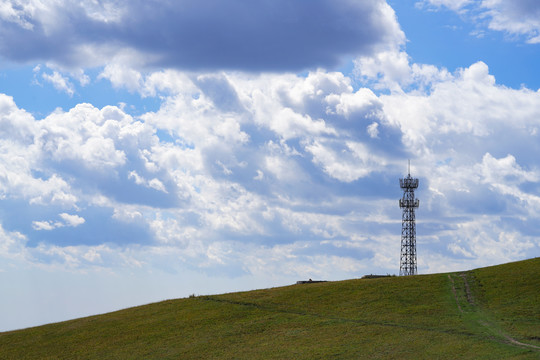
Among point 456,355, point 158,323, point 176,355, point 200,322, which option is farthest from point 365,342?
point 158,323

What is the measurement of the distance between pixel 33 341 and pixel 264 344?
31.9 meters

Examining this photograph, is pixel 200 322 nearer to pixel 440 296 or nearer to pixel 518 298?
pixel 440 296

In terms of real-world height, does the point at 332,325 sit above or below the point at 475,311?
below

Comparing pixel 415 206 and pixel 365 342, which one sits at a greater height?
pixel 415 206

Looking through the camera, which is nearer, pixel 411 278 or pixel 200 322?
pixel 200 322

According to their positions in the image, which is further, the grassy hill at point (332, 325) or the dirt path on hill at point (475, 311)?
the grassy hill at point (332, 325)

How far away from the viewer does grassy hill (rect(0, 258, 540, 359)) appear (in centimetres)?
4828

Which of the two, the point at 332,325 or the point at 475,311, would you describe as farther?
the point at 332,325

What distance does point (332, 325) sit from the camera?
189 ft

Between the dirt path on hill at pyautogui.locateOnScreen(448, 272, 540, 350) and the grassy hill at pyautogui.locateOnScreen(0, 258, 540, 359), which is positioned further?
the grassy hill at pyautogui.locateOnScreen(0, 258, 540, 359)

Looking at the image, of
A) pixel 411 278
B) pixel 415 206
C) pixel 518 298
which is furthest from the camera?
pixel 415 206

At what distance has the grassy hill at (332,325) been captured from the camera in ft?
158

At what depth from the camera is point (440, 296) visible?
6388 cm

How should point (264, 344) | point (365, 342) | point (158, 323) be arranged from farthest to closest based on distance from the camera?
point (158, 323)
point (264, 344)
point (365, 342)
